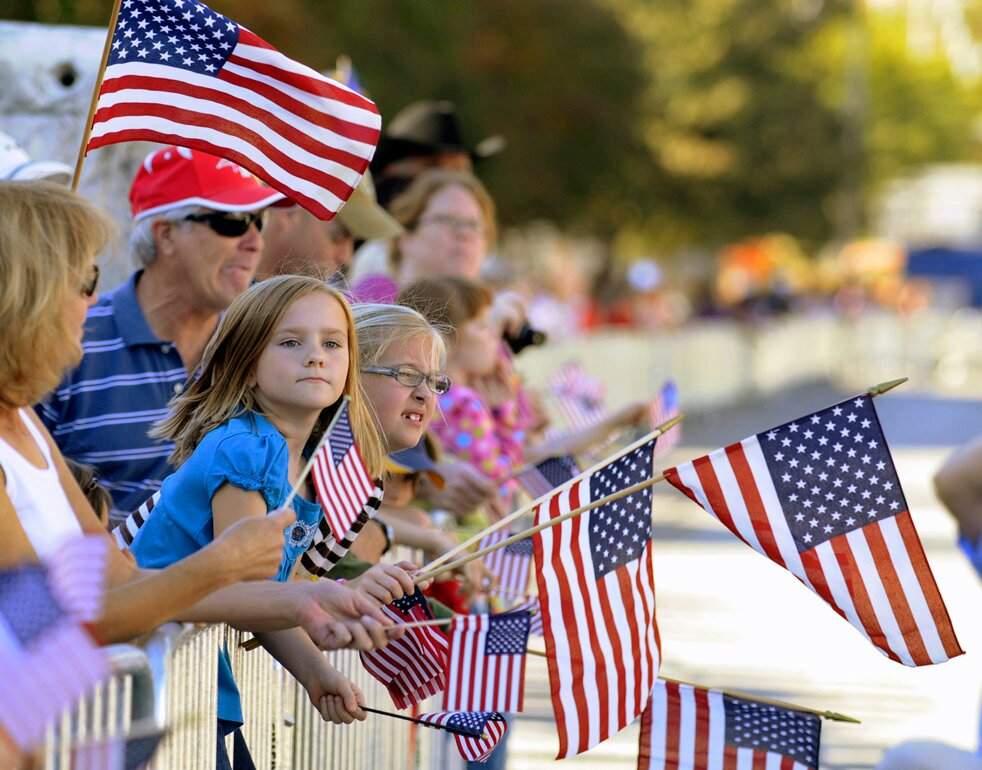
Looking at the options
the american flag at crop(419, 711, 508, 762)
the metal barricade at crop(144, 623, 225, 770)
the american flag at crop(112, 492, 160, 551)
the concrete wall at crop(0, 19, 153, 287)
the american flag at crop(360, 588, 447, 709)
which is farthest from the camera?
the concrete wall at crop(0, 19, 153, 287)

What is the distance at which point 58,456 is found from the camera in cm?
346

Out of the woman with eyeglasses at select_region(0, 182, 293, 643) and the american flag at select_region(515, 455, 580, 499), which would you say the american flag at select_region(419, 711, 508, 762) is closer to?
the woman with eyeglasses at select_region(0, 182, 293, 643)

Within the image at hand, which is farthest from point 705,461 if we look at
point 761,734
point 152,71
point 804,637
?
point 804,637

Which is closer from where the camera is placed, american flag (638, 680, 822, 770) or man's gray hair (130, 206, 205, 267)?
american flag (638, 680, 822, 770)

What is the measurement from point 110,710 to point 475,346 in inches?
157

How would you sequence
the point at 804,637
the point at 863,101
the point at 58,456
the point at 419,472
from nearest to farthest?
the point at 58,456 < the point at 419,472 < the point at 804,637 < the point at 863,101

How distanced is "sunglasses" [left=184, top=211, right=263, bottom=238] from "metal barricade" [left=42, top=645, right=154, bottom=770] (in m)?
2.62

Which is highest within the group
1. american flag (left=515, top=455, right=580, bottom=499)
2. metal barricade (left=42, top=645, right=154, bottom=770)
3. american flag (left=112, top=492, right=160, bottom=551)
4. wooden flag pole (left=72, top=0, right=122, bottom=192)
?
wooden flag pole (left=72, top=0, right=122, bottom=192)

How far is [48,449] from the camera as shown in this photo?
3439 millimetres

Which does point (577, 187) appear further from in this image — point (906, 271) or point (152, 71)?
point (906, 271)

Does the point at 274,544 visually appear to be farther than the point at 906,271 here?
No

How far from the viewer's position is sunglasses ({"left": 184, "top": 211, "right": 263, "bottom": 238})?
5.50 metres

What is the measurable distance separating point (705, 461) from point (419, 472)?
2.07m


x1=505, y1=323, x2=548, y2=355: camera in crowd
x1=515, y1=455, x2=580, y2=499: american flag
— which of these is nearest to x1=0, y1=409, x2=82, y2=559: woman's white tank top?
x1=515, y1=455, x2=580, y2=499: american flag
